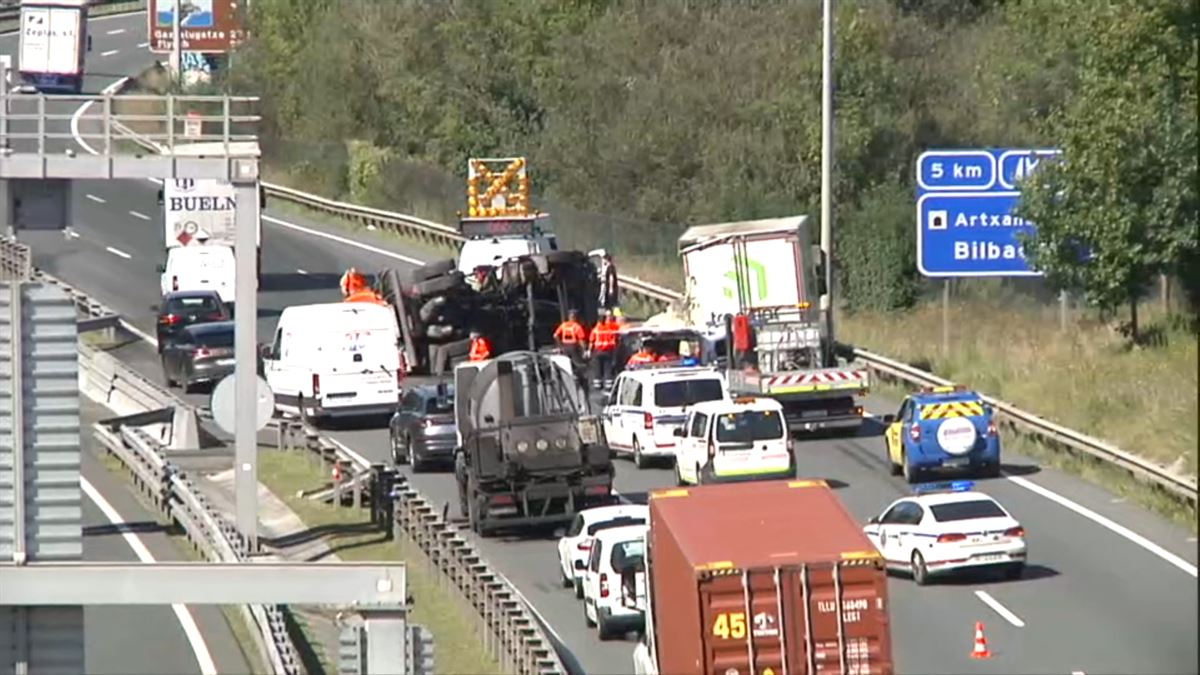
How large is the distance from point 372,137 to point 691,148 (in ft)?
55.8

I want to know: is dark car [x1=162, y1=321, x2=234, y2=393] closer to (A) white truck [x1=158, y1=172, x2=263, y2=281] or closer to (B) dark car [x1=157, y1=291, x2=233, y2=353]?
(B) dark car [x1=157, y1=291, x2=233, y2=353]

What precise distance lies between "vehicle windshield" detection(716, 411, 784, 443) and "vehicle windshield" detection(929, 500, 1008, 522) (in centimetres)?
512

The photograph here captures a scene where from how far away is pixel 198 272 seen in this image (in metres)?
59.0

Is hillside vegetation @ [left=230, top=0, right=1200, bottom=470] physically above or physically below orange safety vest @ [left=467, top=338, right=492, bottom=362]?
above

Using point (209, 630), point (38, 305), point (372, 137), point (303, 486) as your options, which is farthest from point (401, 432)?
point (372, 137)

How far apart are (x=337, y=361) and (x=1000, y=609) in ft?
55.3

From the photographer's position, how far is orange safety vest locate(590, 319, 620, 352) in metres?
47.5

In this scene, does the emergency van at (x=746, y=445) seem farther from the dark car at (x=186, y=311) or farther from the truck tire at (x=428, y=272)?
the dark car at (x=186, y=311)

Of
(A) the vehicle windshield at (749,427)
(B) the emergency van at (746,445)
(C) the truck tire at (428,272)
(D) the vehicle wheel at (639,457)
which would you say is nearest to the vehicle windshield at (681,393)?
(D) the vehicle wheel at (639,457)

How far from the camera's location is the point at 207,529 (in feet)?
115

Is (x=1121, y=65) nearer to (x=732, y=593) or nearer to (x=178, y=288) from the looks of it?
(x=178, y=288)

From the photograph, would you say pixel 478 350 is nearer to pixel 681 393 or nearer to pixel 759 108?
pixel 681 393

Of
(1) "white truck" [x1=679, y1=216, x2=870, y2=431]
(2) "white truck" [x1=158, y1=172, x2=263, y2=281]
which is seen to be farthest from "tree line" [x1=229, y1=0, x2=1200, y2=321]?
(2) "white truck" [x1=158, y1=172, x2=263, y2=281]

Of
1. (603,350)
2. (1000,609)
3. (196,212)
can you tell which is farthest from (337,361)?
(1000,609)
